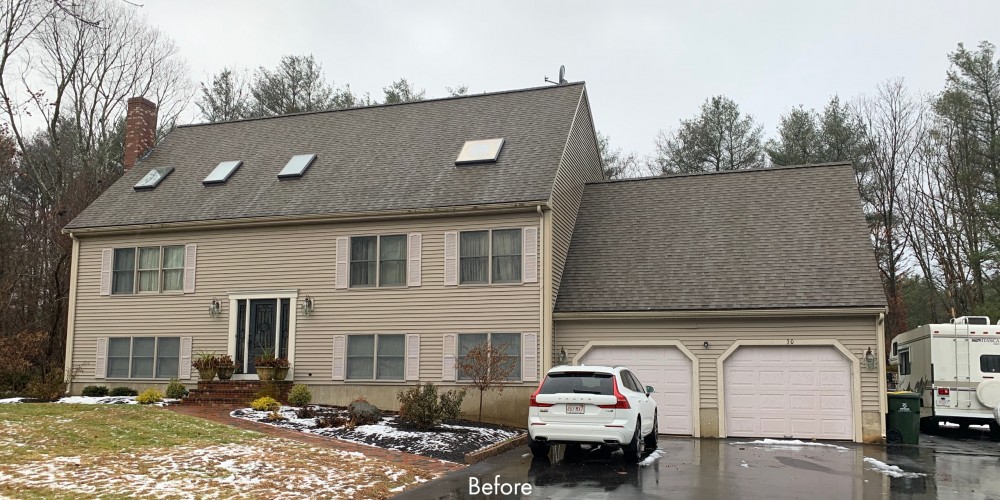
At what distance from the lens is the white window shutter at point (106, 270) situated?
21.5 meters

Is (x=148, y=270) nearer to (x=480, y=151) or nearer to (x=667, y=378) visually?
(x=480, y=151)

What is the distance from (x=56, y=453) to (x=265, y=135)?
1543 cm

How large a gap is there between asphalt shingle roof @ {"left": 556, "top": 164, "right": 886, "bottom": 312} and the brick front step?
696 centimetres

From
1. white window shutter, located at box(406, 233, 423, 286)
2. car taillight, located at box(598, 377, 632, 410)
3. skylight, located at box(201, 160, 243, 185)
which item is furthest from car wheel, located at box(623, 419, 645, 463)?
skylight, located at box(201, 160, 243, 185)

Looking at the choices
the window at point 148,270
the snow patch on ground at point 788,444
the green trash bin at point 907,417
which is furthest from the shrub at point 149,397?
the green trash bin at point 907,417

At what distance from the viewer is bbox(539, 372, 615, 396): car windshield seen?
12273mm

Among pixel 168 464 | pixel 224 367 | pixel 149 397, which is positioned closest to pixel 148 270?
pixel 224 367

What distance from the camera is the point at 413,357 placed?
18.8 meters

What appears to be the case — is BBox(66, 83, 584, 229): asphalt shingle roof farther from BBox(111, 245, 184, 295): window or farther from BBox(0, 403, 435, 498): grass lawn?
BBox(0, 403, 435, 498): grass lawn

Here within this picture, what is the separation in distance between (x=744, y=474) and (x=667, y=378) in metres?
6.26

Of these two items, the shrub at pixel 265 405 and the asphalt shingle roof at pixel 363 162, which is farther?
the asphalt shingle roof at pixel 363 162

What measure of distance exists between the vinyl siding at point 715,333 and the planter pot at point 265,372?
6.74m

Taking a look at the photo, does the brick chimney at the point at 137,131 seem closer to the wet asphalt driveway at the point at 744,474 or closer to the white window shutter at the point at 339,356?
the white window shutter at the point at 339,356

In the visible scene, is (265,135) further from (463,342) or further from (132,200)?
(463,342)
